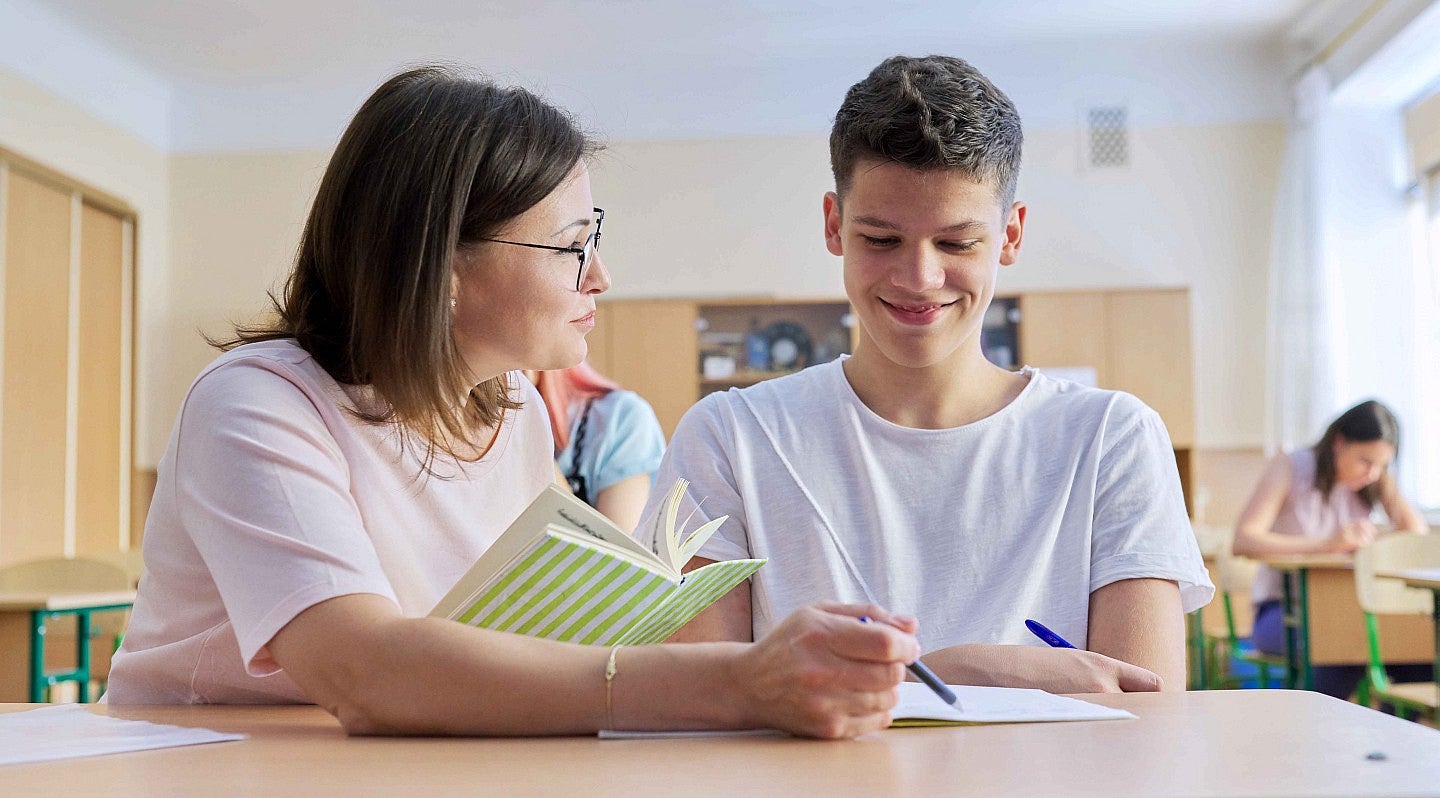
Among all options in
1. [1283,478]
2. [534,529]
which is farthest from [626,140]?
[534,529]

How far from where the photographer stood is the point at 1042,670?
1.23m

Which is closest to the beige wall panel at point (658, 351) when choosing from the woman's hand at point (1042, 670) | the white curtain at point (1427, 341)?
the white curtain at point (1427, 341)

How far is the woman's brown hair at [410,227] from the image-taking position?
1250mm

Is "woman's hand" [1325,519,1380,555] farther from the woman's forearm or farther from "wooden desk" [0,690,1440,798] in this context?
the woman's forearm

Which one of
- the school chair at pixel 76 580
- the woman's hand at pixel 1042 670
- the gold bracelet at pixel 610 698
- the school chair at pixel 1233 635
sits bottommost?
the school chair at pixel 1233 635

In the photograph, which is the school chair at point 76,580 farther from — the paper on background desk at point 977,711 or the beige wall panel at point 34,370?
the paper on background desk at point 977,711

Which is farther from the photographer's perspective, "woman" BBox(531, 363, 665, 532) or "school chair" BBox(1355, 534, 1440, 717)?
"school chair" BBox(1355, 534, 1440, 717)

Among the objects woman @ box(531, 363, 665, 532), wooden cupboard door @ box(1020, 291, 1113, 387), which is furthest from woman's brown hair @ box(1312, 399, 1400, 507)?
woman @ box(531, 363, 665, 532)

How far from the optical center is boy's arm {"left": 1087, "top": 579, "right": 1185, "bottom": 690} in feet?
4.53

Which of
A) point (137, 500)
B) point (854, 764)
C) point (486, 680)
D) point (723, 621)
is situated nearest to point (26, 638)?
point (723, 621)

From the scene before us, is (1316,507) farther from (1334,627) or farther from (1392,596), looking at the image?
(1392,596)

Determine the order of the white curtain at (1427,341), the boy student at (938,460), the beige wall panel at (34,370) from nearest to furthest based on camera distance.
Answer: the boy student at (938,460), the beige wall panel at (34,370), the white curtain at (1427,341)

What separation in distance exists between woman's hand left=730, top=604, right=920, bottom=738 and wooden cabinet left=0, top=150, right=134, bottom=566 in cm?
626

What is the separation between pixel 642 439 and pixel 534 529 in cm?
182
